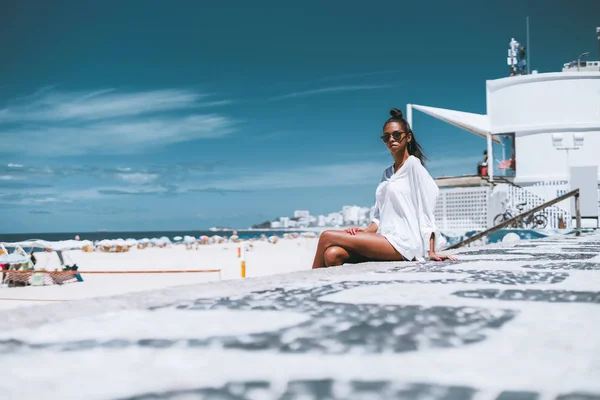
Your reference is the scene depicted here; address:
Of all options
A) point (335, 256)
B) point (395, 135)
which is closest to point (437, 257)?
point (335, 256)

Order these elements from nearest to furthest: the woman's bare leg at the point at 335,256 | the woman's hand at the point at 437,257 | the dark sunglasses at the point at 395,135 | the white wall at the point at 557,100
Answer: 1. the woman's bare leg at the point at 335,256
2. the woman's hand at the point at 437,257
3. the dark sunglasses at the point at 395,135
4. the white wall at the point at 557,100

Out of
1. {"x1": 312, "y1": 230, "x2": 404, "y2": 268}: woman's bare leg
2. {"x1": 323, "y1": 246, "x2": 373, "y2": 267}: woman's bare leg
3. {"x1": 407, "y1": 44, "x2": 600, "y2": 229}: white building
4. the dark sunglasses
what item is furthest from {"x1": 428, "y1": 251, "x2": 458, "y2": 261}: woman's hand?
{"x1": 407, "y1": 44, "x2": 600, "y2": 229}: white building

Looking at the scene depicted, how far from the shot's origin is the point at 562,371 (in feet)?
3.73

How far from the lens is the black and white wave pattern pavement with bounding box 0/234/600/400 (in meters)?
1.06

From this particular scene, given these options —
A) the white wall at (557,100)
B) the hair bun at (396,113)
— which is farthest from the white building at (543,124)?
the hair bun at (396,113)

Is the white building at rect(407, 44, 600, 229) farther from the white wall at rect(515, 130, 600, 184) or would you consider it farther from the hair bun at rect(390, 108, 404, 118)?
the hair bun at rect(390, 108, 404, 118)

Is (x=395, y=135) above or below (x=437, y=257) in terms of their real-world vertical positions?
above

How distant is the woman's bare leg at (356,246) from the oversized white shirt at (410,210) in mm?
70

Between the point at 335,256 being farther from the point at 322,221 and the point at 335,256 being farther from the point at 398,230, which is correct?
the point at 322,221

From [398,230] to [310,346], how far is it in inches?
119

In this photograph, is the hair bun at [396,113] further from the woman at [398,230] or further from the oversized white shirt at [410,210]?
the oversized white shirt at [410,210]

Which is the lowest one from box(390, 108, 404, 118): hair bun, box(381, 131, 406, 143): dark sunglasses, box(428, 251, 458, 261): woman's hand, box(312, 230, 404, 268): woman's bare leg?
box(428, 251, 458, 261): woman's hand

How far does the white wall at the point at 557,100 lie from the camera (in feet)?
78.0

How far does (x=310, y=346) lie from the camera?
137 centimetres
